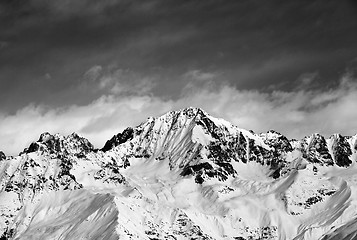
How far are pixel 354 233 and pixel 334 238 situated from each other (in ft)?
17.1

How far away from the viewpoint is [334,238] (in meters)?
115

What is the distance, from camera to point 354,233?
11050 cm
